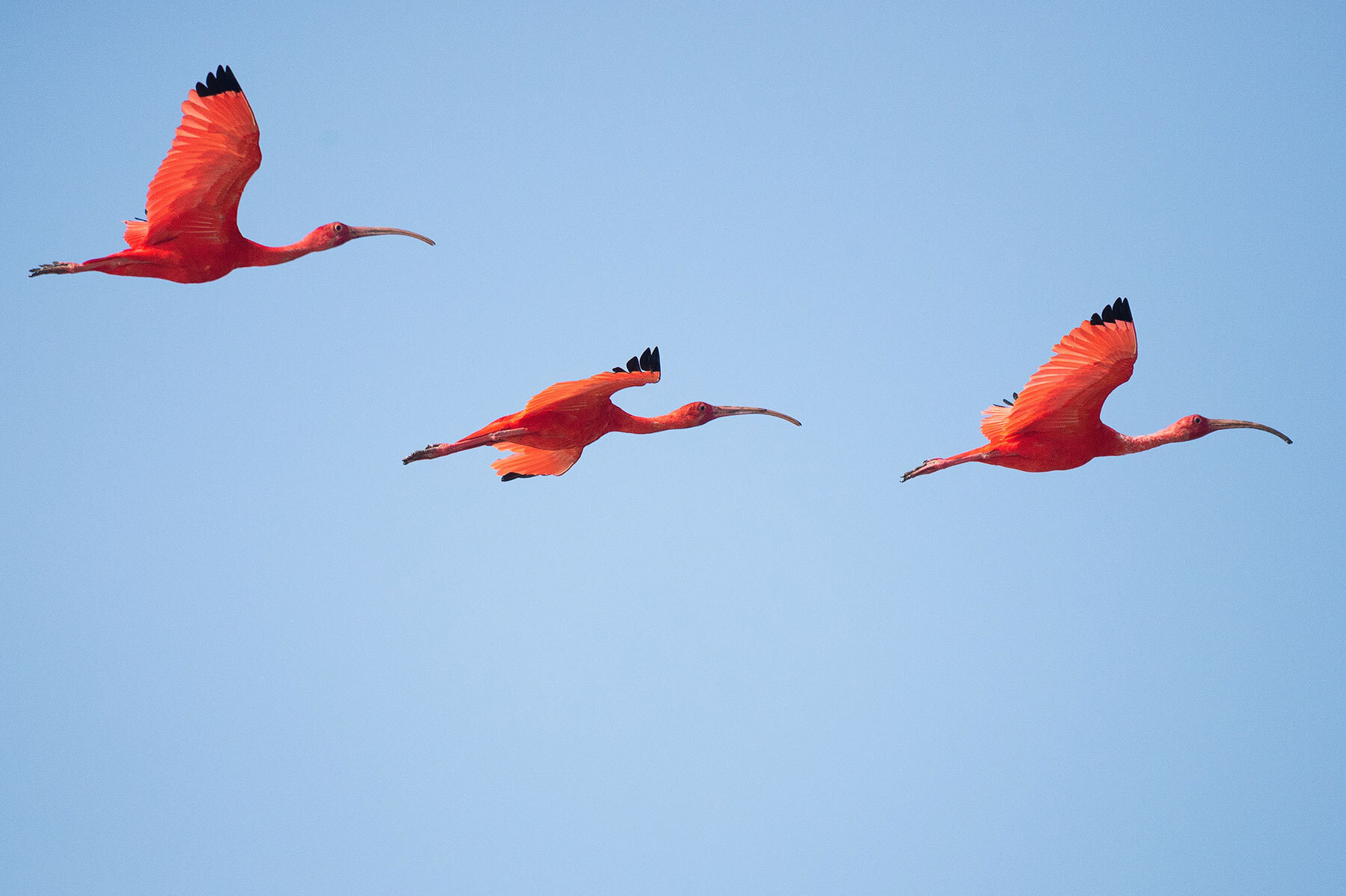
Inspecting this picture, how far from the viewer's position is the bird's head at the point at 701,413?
2102 centimetres

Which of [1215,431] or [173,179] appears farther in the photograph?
[1215,431]

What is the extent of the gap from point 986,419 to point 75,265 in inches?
467

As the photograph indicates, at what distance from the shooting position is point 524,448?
70.1 ft

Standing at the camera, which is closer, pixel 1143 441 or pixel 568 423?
pixel 568 423

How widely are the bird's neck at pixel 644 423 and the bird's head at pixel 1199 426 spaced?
6541mm

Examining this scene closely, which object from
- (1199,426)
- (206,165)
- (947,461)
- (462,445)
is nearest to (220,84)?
(206,165)

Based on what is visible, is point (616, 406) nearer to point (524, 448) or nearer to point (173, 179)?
point (524, 448)

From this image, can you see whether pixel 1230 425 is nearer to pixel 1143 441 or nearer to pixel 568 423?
pixel 1143 441

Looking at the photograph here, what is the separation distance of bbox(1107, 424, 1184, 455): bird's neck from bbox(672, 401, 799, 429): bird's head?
4706 mm

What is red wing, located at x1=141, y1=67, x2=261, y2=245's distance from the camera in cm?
1922

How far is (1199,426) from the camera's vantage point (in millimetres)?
21359

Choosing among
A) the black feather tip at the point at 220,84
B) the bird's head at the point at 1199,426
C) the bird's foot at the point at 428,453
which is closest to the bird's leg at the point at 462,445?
the bird's foot at the point at 428,453

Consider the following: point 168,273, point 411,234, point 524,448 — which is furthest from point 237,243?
point 524,448

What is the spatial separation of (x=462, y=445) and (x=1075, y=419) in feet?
25.2
